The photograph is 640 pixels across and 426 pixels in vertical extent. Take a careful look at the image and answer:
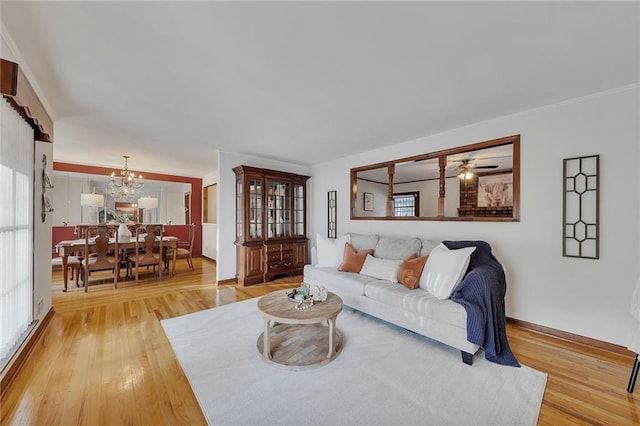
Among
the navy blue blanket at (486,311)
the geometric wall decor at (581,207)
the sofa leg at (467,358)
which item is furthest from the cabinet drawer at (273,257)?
the geometric wall decor at (581,207)

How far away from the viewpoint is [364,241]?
3.87 metres

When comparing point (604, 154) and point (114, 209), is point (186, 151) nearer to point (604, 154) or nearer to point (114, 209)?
point (114, 209)

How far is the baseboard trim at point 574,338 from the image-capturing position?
2281 mm

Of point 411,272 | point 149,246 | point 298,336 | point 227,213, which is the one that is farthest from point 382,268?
point 149,246

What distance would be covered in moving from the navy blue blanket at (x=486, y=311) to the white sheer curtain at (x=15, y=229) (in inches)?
140

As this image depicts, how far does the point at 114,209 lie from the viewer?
634cm

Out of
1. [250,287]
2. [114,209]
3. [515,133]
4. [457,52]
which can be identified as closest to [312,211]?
[250,287]

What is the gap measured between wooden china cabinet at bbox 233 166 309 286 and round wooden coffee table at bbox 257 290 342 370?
211 centimetres

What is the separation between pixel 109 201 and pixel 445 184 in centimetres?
785

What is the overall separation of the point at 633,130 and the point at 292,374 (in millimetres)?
3606

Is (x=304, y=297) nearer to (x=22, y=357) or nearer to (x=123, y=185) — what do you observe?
(x=22, y=357)

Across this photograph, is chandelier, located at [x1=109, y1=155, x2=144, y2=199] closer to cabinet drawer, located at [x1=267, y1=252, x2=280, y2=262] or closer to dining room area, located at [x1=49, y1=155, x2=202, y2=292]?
dining room area, located at [x1=49, y1=155, x2=202, y2=292]

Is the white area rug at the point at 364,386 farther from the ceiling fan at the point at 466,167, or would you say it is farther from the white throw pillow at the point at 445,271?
the ceiling fan at the point at 466,167

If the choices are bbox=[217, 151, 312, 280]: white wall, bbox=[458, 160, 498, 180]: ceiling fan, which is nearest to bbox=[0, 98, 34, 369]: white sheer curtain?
bbox=[217, 151, 312, 280]: white wall
